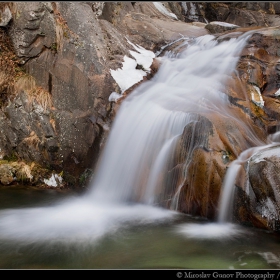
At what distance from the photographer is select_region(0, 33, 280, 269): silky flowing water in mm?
4727

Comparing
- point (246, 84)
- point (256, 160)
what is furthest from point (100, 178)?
point (246, 84)

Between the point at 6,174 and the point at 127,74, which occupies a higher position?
the point at 127,74

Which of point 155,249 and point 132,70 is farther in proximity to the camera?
point 132,70

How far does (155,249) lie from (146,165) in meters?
2.67

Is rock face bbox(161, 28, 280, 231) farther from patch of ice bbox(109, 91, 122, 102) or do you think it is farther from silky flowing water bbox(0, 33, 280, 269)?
patch of ice bbox(109, 91, 122, 102)

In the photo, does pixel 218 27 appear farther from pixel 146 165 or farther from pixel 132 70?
pixel 146 165

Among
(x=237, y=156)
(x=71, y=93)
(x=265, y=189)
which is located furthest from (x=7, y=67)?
(x=265, y=189)

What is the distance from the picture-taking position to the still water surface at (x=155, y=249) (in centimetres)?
448

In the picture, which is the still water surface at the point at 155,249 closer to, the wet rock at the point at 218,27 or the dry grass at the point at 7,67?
the dry grass at the point at 7,67

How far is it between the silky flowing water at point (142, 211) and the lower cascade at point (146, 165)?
0.02 metres

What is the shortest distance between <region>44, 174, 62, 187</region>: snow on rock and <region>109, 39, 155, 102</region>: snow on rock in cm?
257

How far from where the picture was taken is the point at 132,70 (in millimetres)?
9930

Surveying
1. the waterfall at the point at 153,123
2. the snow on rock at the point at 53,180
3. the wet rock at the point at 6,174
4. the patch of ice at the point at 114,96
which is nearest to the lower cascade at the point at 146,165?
the waterfall at the point at 153,123

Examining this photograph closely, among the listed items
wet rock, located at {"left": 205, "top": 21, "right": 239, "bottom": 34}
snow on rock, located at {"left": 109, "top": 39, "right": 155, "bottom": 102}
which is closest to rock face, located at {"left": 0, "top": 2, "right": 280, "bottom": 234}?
snow on rock, located at {"left": 109, "top": 39, "right": 155, "bottom": 102}
